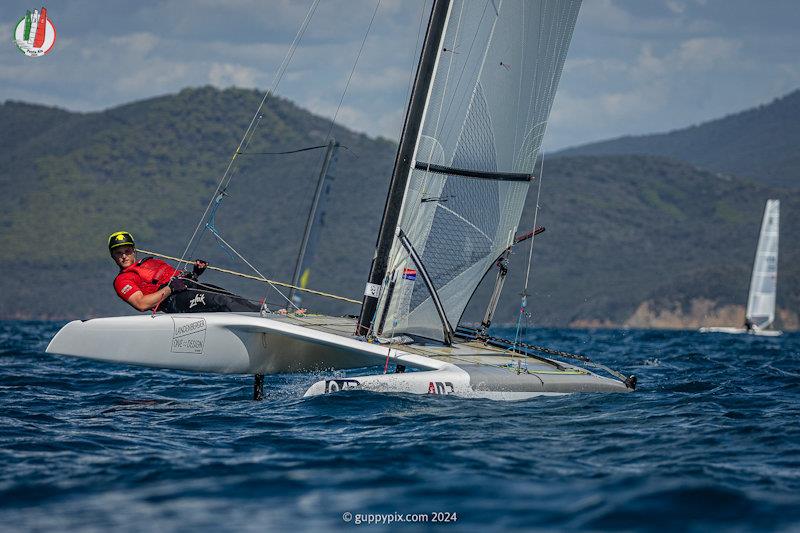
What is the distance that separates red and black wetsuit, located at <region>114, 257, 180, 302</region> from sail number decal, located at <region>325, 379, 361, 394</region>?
6.99 ft

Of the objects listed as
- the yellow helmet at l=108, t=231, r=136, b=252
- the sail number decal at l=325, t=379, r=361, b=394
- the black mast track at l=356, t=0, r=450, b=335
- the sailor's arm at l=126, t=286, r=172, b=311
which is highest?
the black mast track at l=356, t=0, r=450, b=335

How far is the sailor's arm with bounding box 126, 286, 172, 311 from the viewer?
9.94 meters

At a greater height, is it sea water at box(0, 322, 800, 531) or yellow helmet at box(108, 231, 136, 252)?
yellow helmet at box(108, 231, 136, 252)

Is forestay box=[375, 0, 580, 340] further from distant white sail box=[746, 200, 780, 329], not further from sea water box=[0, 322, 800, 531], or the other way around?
distant white sail box=[746, 200, 780, 329]

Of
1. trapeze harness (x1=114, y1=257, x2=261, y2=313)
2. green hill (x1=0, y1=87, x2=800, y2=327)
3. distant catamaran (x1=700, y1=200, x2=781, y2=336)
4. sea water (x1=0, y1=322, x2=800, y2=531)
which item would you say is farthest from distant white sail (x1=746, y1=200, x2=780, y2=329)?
green hill (x1=0, y1=87, x2=800, y2=327)

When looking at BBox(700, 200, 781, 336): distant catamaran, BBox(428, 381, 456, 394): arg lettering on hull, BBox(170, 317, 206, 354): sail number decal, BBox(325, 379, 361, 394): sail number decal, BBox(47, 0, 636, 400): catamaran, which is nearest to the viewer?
BBox(428, 381, 456, 394): arg lettering on hull

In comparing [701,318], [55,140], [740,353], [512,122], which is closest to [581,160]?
[701,318]

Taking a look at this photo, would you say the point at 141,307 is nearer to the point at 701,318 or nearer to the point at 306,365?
the point at 306,365

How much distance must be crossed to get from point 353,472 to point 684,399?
4459 millimetres

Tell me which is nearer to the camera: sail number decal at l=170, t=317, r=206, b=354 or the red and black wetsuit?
sail number decal at l=170, t=317, r=206, b=354

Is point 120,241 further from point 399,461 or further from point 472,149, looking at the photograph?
point 399,461

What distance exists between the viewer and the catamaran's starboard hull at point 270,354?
9.12 metres

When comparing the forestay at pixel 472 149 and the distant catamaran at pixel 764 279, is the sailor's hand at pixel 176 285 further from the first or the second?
the distant catamaran at pixel 764 279

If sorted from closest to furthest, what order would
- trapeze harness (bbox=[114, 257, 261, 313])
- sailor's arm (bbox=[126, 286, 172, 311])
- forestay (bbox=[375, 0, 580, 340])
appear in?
1. sailor's arm (bbox=[126, 286, 172, 311])
2. trapeze harness (bbox=[114, 257, 261, 313])
3. forestay (bbox=[375, 0, 580, 340])
